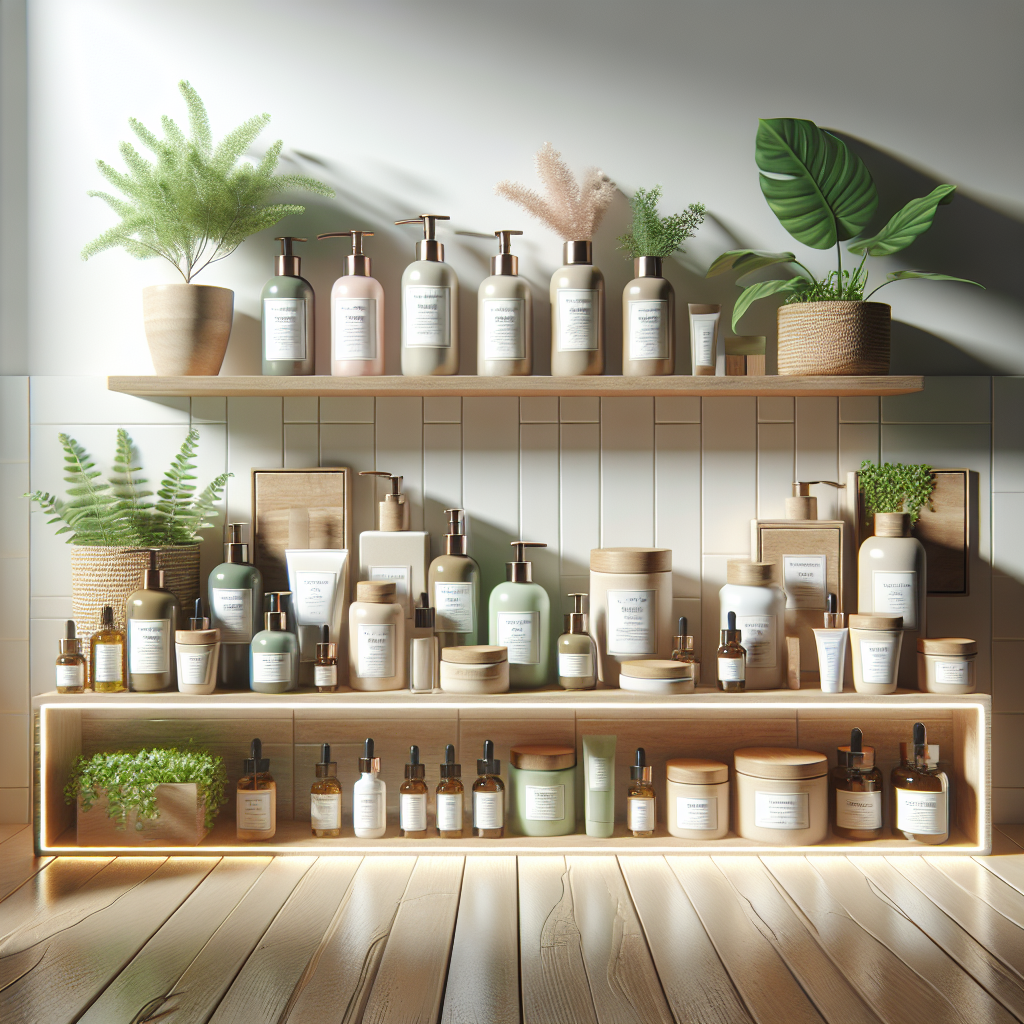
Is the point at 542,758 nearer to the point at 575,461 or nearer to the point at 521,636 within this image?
the point at 521,636

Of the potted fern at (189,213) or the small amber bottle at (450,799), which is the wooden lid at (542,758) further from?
the potted fern at (189,213)

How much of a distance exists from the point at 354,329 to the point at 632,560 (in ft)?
1.88

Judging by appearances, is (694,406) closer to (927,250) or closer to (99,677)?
(927,250)

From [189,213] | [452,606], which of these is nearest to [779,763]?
[452,606]

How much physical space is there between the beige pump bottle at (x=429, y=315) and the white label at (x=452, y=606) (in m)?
0.34

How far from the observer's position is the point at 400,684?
1390 millimetres

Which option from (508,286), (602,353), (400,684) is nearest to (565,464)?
(602,353)

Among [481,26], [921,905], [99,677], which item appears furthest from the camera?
[481,26]

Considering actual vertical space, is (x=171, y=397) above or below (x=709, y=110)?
below

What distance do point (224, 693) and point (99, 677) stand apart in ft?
0.64

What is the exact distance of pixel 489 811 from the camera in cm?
135

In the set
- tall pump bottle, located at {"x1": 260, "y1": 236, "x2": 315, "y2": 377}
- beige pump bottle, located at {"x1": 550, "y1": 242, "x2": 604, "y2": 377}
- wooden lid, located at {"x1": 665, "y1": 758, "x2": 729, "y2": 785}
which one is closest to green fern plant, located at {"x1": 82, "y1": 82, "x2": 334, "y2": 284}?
tall pump bottle, located at {"x1": 260, "y1": 236, "x2": 315, "y2": 377}

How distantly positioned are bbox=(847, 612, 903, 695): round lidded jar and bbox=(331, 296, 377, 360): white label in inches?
34.3

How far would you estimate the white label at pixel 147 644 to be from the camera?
1.37 m
